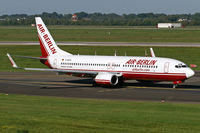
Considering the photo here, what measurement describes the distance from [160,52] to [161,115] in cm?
6524

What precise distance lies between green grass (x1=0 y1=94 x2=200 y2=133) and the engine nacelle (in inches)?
463

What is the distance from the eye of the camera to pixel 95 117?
1192 inches

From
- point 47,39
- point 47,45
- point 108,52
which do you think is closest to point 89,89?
point 47,45

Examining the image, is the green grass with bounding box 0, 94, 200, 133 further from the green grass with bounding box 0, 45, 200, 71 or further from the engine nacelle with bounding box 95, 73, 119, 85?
the green grass with bounding box 0, 45, 200, 71

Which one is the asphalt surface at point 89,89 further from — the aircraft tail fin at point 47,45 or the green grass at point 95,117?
the green grass at point 95,117

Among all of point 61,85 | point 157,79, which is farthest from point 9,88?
point 157,79

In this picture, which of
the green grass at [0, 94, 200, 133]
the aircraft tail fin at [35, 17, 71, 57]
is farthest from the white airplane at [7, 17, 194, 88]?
the green grass at [0, 94, 200, 133]

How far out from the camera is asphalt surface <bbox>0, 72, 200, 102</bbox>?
44906mm

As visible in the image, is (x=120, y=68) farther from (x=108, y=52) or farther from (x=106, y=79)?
(x=108, y=52)

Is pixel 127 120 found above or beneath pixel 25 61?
above

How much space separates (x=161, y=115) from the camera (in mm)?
31500

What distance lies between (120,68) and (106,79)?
107 inches

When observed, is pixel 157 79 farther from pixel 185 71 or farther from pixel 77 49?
pixel 77 49

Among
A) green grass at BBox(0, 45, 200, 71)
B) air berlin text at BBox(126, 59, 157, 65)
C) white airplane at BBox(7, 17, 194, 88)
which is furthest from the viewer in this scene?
green grass at BBox(0, 45, 200, 71)
